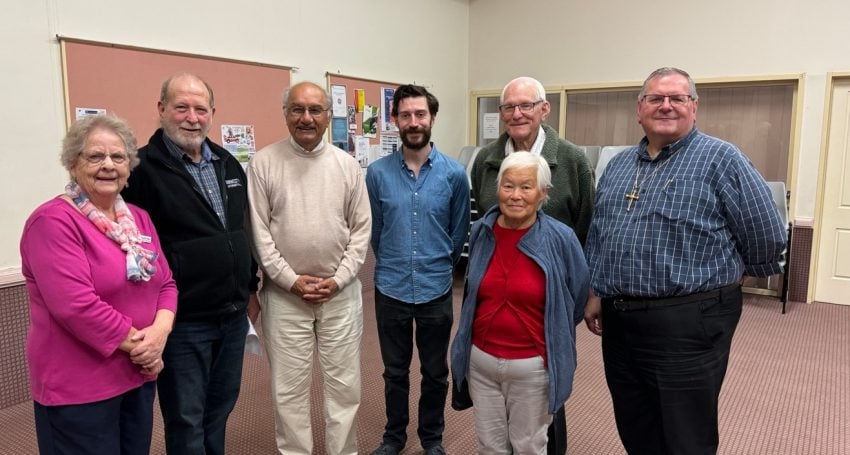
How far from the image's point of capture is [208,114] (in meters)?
1.83

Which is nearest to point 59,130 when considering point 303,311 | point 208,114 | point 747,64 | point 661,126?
point 208,114

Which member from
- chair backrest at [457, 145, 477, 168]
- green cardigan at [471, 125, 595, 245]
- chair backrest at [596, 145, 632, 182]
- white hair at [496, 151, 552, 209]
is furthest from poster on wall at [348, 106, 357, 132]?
white hair at [496, 151, 552, 209]

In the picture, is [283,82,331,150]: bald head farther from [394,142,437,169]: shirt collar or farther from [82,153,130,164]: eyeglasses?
[82,153,130,164]: eyeglasses

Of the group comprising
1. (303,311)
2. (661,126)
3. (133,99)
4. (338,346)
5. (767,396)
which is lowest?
(767,396)

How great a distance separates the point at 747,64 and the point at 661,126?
3882 millimetres

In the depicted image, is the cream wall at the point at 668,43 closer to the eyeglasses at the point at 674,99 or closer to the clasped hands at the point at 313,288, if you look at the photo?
the eyeglasses at the point at 674,99

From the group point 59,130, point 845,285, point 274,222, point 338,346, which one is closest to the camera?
point 274,222

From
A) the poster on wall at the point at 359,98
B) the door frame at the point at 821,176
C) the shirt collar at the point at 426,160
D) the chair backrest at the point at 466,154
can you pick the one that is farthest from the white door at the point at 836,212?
the shirt collar at the point at 426,160

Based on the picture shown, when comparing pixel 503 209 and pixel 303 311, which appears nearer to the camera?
pixel 503 209

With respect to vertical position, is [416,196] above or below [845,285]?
above

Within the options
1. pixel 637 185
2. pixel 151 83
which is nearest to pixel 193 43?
pixel 151 83

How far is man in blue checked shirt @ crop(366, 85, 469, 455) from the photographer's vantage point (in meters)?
2.25

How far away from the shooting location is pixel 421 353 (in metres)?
2.35

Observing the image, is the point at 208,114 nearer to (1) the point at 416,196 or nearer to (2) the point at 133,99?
(1) the point at 416,196
